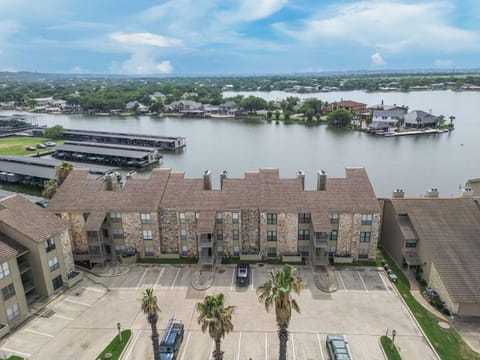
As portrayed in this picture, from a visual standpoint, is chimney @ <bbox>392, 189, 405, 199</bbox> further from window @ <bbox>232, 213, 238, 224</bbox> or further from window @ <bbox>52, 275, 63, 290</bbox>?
window @ <bbox>52, 275, 63, 290</bbox>

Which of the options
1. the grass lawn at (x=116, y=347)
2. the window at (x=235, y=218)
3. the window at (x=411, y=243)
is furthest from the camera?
the window at (x=235, y=218)

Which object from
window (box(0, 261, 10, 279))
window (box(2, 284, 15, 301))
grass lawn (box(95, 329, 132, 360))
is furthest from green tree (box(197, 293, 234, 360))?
window (box(2, 284, 15, 301))

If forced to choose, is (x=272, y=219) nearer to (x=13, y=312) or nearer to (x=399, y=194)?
(x=399, y=194)

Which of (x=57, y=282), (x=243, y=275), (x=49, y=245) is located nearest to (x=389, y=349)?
(x=243, y=275)

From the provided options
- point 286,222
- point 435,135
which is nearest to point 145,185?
point 286,222

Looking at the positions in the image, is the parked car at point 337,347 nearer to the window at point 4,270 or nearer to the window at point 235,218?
the window at point 235,218

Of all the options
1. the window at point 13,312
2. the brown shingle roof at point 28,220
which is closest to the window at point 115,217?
the brown shingle roof at point 28,220
